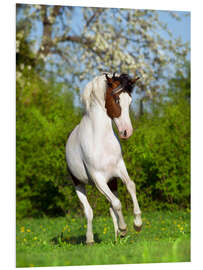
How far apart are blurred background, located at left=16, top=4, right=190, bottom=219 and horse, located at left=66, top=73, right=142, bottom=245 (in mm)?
2939

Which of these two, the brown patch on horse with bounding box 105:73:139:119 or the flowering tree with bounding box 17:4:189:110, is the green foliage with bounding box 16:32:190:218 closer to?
the flowering tree with bounding box 17:4:189:110

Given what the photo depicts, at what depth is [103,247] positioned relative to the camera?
5.02 m

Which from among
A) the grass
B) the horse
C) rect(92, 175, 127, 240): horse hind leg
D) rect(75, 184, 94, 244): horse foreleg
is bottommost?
the grass

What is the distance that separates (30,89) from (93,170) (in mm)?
6703

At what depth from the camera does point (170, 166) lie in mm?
9703

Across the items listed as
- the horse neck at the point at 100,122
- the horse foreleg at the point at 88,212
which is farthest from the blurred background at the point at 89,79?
the horse neck at the point at 100,122

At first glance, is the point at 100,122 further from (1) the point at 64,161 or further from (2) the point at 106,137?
(1) the point at 64,161

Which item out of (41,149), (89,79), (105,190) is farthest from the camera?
(89,79)

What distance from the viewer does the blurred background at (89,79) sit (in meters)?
9.32

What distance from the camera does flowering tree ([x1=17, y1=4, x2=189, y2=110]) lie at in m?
11.2

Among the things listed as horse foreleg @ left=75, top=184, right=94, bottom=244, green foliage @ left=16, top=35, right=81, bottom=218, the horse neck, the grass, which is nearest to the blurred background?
green foliage @ left=16, top=35, right=81, bottom=218

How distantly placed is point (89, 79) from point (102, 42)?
108cm

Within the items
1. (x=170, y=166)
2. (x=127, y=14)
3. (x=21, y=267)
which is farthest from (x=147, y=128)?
(x=21, y=267)

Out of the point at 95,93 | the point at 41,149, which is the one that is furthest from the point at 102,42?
the point at 95,93
